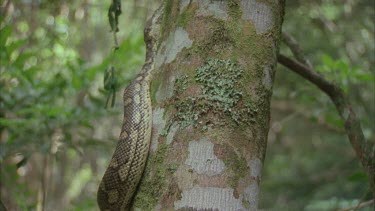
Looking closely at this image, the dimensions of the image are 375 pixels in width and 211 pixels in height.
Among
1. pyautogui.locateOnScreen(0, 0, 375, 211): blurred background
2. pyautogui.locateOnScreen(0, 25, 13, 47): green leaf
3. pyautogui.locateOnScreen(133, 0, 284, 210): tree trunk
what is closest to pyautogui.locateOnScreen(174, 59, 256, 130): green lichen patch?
pyautogui.locateOnScreen(133, 0, 284, 210): tree trunk

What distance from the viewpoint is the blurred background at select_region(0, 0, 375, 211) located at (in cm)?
459

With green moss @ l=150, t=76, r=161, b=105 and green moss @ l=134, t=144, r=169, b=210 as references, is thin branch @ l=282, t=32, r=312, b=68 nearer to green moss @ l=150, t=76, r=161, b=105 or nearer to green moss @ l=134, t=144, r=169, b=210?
green moss @ l=150, t=76, r=161, b=105

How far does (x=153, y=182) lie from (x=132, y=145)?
1.44ft

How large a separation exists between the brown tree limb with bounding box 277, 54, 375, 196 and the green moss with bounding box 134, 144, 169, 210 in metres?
1.18

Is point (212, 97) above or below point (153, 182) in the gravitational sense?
above

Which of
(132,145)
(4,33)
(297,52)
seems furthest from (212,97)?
(4,33)

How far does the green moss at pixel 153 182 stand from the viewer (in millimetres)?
2186

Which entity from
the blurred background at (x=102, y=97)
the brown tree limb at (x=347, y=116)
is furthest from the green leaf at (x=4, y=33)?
the brown tree limb at (x=347, y=116)

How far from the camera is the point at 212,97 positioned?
2227mm

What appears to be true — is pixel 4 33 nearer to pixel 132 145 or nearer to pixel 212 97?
pixel 132 145

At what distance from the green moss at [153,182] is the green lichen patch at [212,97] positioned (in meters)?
0.17

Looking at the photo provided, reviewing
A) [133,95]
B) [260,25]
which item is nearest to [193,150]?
[260,25]

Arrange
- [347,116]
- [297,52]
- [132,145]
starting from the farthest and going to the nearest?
[297,52] → [347,116] → [132,145]

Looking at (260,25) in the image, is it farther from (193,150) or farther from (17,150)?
(17,150)
